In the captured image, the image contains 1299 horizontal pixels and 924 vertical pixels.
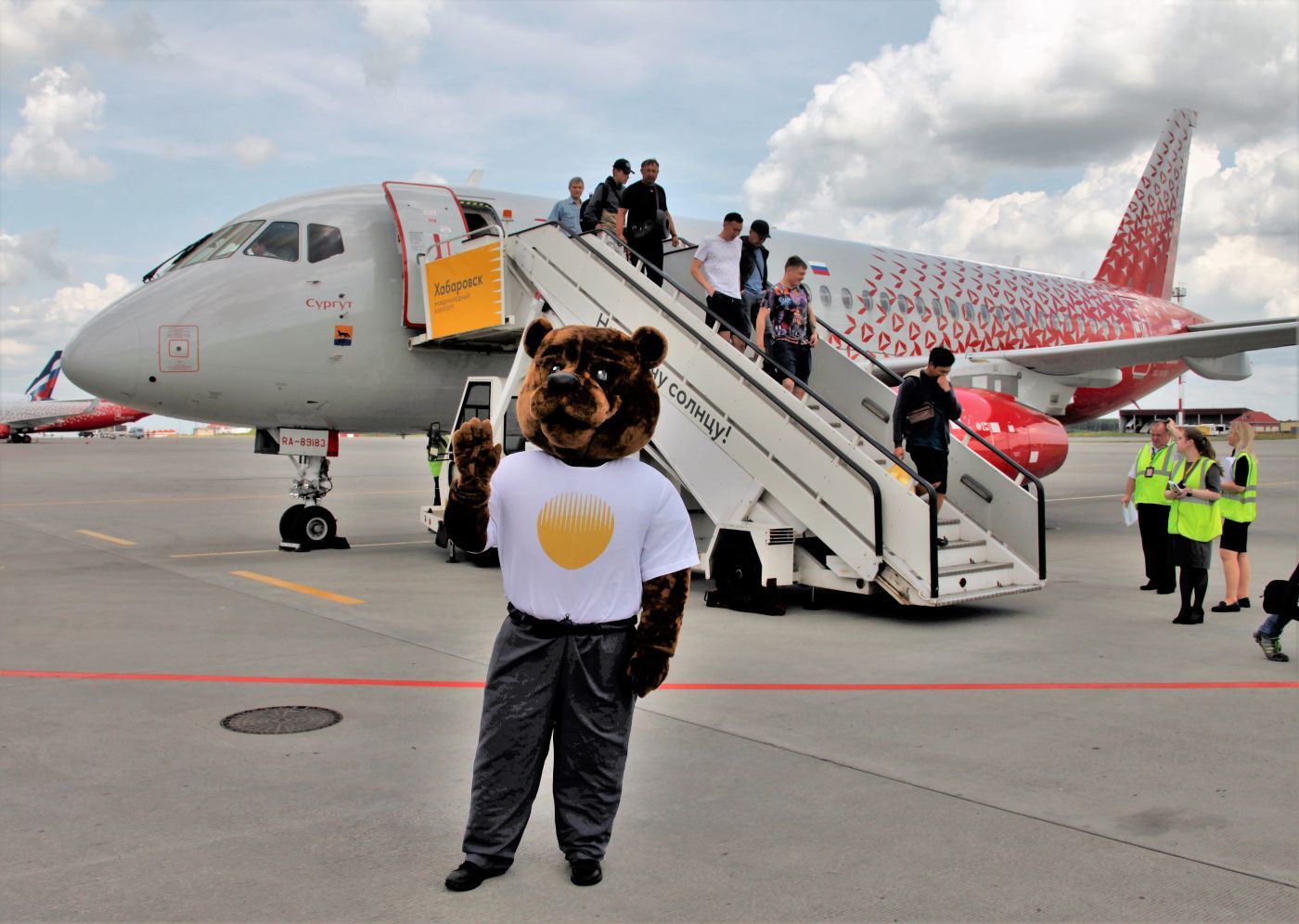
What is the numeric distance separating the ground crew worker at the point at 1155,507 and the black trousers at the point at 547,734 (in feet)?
23.8

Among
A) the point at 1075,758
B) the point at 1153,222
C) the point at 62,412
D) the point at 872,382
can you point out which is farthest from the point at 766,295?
the point at 62,412

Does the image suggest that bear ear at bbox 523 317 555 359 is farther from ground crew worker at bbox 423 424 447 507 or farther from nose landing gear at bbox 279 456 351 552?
nose landing gear at bbox 279 456 351 552

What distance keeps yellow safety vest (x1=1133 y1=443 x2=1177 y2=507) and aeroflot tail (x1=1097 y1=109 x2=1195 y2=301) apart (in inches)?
519

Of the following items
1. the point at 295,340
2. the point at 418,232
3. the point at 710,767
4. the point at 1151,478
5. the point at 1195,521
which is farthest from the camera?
the point at 418,232

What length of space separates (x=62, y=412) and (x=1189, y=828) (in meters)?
74.3

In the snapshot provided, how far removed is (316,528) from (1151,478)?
8.43 m

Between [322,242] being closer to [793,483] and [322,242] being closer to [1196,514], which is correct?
[793,483]

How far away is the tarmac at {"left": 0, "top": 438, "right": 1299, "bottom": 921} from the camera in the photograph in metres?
3.15

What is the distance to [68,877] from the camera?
3.20 meters

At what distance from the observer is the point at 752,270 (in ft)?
32.4

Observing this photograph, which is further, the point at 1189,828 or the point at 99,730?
the point at 99,730

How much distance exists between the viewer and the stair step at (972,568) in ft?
25.1

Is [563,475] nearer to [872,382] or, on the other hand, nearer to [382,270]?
[872,382]

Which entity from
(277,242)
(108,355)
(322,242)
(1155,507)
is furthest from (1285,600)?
(108,355)
